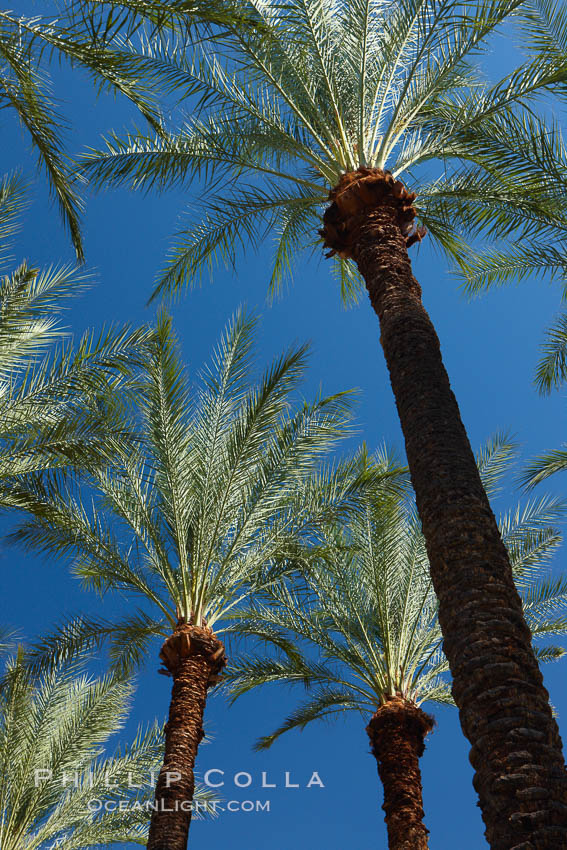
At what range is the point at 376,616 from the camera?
1104 cm

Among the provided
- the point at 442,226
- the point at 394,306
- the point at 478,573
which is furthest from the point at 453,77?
the point at 478,573

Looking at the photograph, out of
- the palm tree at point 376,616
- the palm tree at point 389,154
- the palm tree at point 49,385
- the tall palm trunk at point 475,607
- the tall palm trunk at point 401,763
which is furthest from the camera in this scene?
the palm tree at point 376,616

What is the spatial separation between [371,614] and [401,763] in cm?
221

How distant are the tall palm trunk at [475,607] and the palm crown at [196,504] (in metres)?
3.91

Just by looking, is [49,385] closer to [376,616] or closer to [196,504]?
[196,504]

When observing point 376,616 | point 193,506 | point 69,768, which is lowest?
point 69,768

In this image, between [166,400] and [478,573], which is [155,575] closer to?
[166,400]

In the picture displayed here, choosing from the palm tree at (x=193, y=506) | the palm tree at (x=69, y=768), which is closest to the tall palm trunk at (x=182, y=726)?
the palm tree at (x=193, y=506)

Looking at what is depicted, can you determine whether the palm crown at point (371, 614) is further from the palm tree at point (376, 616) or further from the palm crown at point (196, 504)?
the palm crown at point (196, 504)

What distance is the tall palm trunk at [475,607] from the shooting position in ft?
10.3

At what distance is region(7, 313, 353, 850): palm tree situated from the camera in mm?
9797

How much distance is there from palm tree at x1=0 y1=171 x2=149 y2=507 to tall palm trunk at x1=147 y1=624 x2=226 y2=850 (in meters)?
2.68

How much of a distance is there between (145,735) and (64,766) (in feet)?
4.97

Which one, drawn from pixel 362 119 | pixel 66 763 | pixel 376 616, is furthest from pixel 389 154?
pixel 66 763
